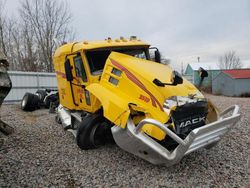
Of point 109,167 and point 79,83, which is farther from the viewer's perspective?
point 79,83

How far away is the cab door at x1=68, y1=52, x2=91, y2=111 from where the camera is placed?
19.6ft

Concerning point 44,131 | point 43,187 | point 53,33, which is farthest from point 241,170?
point 53,33

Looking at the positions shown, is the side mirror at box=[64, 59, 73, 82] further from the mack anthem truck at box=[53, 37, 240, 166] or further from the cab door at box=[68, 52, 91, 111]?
the cab door at box=[68, 52, 91, 111]

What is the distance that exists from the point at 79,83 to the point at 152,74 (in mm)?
2173

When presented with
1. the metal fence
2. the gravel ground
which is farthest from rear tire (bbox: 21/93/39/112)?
the gravel ground

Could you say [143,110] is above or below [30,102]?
above

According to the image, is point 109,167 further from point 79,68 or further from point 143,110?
point 79,68

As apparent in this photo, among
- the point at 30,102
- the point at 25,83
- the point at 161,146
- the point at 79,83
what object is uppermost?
the point at 79,83

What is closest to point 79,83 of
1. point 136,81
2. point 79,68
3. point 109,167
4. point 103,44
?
point 79,68

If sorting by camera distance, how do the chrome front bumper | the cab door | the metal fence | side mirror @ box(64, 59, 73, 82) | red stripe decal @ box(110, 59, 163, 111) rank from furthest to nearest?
the metal fence → side mirror @ box(64, 59, 73, 82) → the cab door → red stripe decal @ box(110, 59, 163, 111) → the chrome front bumper

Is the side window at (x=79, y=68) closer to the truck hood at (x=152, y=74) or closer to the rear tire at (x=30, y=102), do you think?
the truck hood at (x=152, y=74)

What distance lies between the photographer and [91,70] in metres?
5.86

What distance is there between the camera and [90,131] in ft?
17.4

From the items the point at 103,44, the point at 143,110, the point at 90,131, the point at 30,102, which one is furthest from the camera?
the point at 30,102
